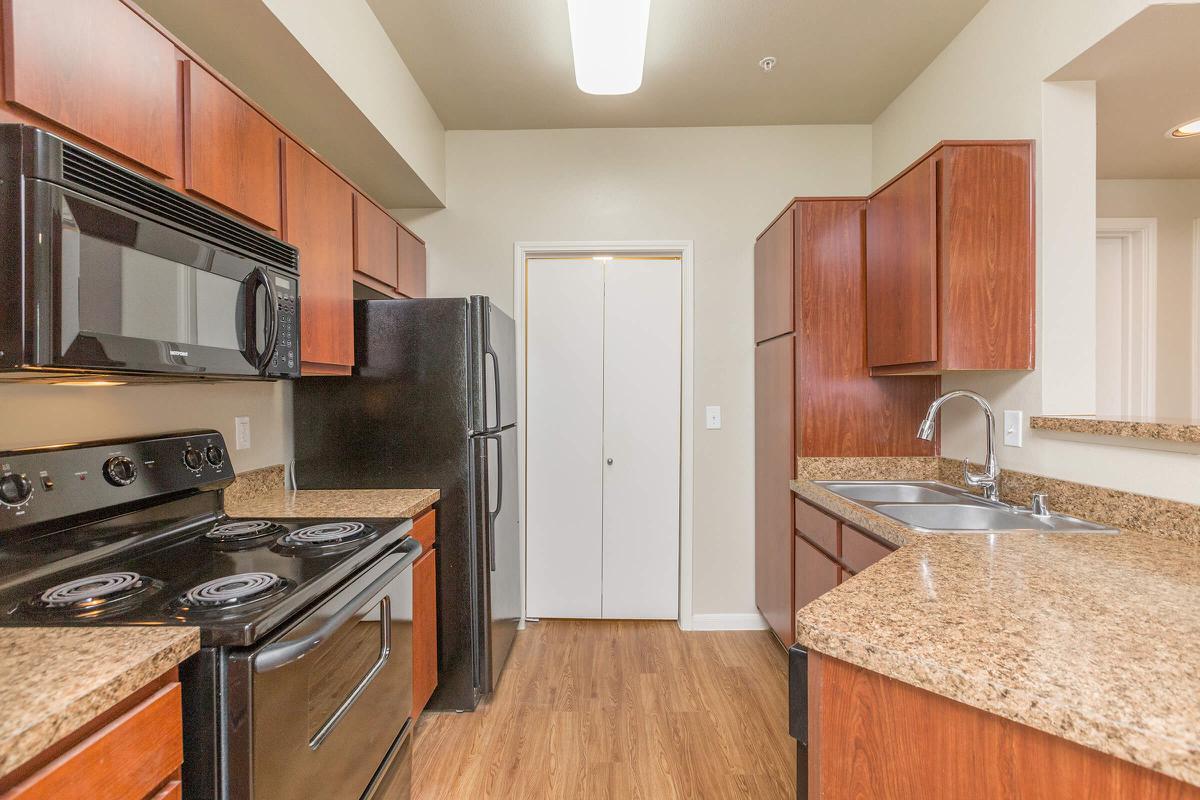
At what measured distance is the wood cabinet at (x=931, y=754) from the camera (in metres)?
0.63

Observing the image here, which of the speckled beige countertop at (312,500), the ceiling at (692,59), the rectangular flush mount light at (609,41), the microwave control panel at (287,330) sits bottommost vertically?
the speckled beige countertop at (312,500)

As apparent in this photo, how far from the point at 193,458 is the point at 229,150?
0.85 metres

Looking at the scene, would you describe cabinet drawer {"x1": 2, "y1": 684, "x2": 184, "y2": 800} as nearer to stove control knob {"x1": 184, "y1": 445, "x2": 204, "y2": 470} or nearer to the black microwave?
the black microwave

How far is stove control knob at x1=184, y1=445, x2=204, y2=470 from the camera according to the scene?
1536 mm

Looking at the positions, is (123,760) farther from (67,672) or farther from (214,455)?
(214,455)

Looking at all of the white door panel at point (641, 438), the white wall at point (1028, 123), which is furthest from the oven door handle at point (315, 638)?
the white wall at point (1028, 123)

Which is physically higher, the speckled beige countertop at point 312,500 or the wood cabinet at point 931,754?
the speckled beige countertop at point 312,500

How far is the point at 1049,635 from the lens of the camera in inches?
31.2

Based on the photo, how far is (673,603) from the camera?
3018mm

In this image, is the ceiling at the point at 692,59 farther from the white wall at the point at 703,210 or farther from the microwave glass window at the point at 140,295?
the microwave glass window at the point at 140,295

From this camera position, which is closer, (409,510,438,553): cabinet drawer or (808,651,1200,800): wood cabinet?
(808,651,1200,800): wood cabinet

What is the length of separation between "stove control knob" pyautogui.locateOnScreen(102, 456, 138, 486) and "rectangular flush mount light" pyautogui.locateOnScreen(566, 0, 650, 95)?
1701mm

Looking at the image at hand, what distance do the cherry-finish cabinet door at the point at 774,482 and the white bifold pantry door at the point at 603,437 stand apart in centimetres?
44

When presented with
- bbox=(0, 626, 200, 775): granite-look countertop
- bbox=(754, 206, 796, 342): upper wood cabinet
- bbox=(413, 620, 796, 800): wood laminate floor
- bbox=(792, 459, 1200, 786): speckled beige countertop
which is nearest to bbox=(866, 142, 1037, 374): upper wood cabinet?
bbox=(754, 206, 796, 342): upper wood cabinet
